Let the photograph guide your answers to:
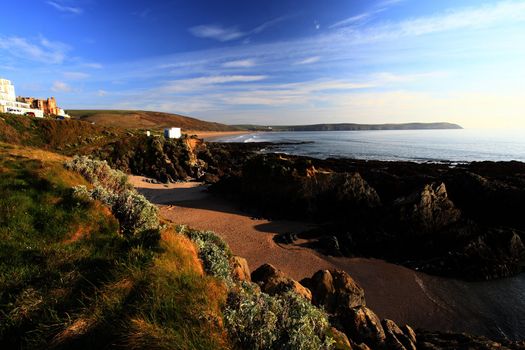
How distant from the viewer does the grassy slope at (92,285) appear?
160 inches

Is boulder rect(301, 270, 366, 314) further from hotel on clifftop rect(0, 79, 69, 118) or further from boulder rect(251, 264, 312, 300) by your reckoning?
hotel on clifftop rect(0, 79, 69, 118)

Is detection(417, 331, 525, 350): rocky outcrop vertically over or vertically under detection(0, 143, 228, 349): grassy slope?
under

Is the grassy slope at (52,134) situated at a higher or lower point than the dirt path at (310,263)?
higher

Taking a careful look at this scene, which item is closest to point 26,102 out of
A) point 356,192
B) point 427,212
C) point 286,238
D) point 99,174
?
point 99,174

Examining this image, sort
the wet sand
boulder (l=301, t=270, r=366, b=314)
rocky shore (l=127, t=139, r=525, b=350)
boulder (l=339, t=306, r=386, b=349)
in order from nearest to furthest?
boulder (l=339, t=306, r=386, b=349) → rocky shore (l=127, t=139, r=525, b=350) → boulder (l=301, t=270, r=366, b=314) → the wet sand

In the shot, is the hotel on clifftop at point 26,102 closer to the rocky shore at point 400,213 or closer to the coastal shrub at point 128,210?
the rocky shore at point 400,213

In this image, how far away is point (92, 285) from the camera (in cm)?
506

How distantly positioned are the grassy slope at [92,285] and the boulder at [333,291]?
6.59 meters

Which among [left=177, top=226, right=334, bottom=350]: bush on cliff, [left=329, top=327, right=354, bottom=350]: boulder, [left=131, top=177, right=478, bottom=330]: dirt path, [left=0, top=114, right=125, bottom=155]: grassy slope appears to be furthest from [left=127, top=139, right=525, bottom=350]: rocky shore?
[left=0, top=114, right=125, bottom=155]: grassy slope

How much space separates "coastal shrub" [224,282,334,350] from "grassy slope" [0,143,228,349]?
33 centimetres

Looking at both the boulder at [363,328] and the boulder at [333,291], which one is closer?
the boulder at [363,328]

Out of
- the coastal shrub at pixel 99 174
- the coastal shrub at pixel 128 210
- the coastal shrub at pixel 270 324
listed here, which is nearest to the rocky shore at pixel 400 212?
the coastal shrub at pixel 99 174

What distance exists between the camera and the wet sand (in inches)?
503

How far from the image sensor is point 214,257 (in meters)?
7.32
